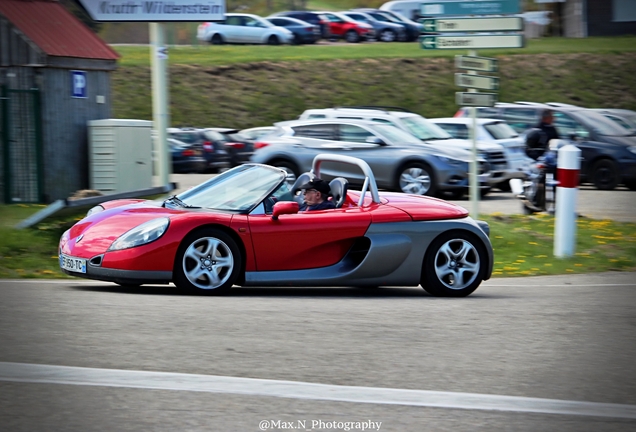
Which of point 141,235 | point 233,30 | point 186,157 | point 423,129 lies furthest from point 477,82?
point 233,30

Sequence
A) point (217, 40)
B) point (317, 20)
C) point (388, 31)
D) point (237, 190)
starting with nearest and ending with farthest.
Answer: point (237, 190)
point (217, 40)
point (388, 31)
point (317, 20)

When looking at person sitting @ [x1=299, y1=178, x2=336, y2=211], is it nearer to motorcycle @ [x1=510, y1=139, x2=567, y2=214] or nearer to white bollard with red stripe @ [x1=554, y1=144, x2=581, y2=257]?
white bollard with red stripe @ [x1=554, y1=144, x2=581, y2=257]

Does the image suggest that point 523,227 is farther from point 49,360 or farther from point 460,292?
point 49,360

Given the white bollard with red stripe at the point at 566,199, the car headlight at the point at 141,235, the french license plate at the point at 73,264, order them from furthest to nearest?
the white bollard with red stripe at the point at 566,199 < the french license plate at the point at 73,264 < the car headlight at the point at 141,235

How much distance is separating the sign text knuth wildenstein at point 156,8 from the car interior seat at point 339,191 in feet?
32.0

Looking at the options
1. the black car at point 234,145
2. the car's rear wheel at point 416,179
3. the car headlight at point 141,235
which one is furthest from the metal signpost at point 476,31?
the black car at point 234,145

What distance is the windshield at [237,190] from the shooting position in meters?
9.25

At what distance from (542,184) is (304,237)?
898cm

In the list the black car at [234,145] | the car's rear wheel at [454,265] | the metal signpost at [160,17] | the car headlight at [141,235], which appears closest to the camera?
the car headlight at [141,235]

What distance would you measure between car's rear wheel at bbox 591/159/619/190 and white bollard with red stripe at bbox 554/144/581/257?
9.63m

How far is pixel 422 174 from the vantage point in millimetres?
20234

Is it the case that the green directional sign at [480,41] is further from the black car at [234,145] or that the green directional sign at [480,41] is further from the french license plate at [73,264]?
the black car at [234,145]

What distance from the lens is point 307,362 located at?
6008 mm

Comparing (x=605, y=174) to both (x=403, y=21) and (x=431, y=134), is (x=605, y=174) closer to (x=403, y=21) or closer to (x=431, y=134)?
(x=431, y=134)
